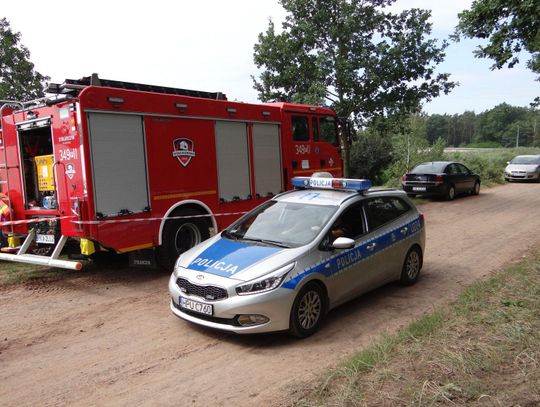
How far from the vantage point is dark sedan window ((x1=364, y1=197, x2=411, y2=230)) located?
243 inches

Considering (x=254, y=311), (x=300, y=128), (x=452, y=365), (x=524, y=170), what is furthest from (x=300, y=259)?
(x=524, y=170)

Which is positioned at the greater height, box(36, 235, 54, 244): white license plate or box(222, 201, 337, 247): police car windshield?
box(222, 201, 337, 247): police car windshield

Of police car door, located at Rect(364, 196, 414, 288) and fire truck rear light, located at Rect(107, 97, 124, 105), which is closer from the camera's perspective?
police car door, located at Rect(364, 196, 414, 288)

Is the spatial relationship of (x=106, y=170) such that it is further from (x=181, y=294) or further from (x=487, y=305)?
(x=487, y=305)

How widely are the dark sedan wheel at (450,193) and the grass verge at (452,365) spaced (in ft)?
41.5

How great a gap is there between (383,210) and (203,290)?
2.91 metres

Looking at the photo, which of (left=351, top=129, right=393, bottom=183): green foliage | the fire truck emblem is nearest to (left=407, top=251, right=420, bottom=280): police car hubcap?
the fire truck emblem

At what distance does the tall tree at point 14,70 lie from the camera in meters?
15.4

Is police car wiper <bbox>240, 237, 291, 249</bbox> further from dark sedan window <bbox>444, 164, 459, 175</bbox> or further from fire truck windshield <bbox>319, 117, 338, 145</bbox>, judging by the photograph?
dark sedan window <bbox>444, 164, 459, 175</bbox>

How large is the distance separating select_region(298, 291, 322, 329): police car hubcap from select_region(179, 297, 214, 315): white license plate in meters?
0.95

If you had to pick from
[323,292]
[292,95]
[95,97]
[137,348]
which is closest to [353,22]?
[292,95]

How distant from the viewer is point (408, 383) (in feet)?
10.9

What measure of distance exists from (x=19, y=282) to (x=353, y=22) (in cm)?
1280

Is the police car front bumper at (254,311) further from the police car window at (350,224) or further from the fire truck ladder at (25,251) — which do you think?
the fire truck ladder at (25,251)
